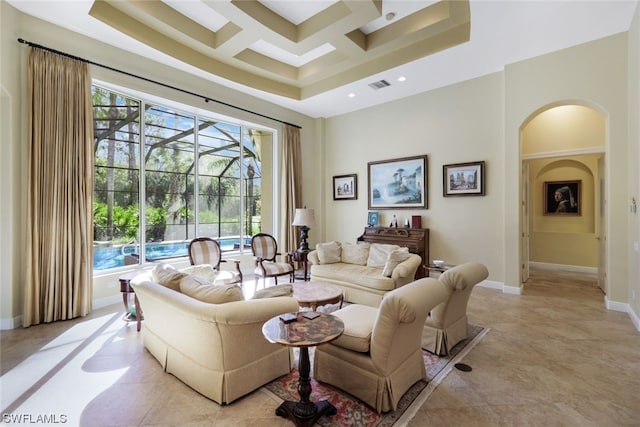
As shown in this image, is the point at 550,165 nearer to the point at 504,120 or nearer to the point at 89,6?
the point at 504,120

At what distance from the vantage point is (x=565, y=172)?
6637 mm

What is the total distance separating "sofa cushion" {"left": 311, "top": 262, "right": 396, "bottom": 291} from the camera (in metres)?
3.95

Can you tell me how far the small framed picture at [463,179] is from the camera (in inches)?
203

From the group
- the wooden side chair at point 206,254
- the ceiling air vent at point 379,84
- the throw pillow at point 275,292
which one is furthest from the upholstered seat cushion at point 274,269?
the ceiling air vent at point 379,84

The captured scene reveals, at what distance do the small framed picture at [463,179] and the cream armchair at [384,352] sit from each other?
11.9 feet

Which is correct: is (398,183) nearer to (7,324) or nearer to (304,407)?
(304,407)

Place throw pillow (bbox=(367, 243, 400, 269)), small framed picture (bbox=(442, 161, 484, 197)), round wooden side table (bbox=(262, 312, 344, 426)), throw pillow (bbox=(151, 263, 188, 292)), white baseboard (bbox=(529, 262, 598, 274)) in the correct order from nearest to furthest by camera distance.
→ round wooden side table (bbox=(262, 312, 344, 426))
throw pillow (bbox=(151, 263, 188, 292))
throw pillow (bbox=(367, 243, 400, 269))
small framed picture (bbox=(442, 161, 484, 197))
white baseboard (bbox=(529, 262, 598, 274))

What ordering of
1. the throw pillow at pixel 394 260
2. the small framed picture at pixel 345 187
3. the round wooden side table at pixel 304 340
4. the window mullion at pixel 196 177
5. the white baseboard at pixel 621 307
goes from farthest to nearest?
the small framed picture at pixel 345 187
the window mullion at pixel 196 177
the throw pillow at pixel 394 260
the white baseboard at pixel 621 307
the round wooden side table at pixel 304 340

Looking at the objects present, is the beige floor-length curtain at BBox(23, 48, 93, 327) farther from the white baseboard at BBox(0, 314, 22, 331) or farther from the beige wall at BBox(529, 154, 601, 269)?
the beige wall at BBox(529, 154, 601, 269)

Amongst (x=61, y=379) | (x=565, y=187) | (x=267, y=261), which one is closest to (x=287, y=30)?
(x=267, y=261)

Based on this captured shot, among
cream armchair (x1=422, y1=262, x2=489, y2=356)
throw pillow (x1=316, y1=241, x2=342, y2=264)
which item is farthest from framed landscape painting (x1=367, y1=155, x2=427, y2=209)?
cream armchair (x1=422, y1=262, x2=489, y2=356)

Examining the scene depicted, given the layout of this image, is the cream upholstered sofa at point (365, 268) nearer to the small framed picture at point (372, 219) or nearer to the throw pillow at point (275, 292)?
the throw pillow at point (275, 292)

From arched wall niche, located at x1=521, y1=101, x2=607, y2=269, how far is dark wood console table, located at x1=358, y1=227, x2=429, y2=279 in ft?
8.42

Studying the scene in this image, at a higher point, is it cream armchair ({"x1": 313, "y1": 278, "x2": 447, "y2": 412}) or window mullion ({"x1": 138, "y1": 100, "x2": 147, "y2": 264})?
window mullion ({"x1": 138, "y1": 100, "x2": 147, "y2": 264})
